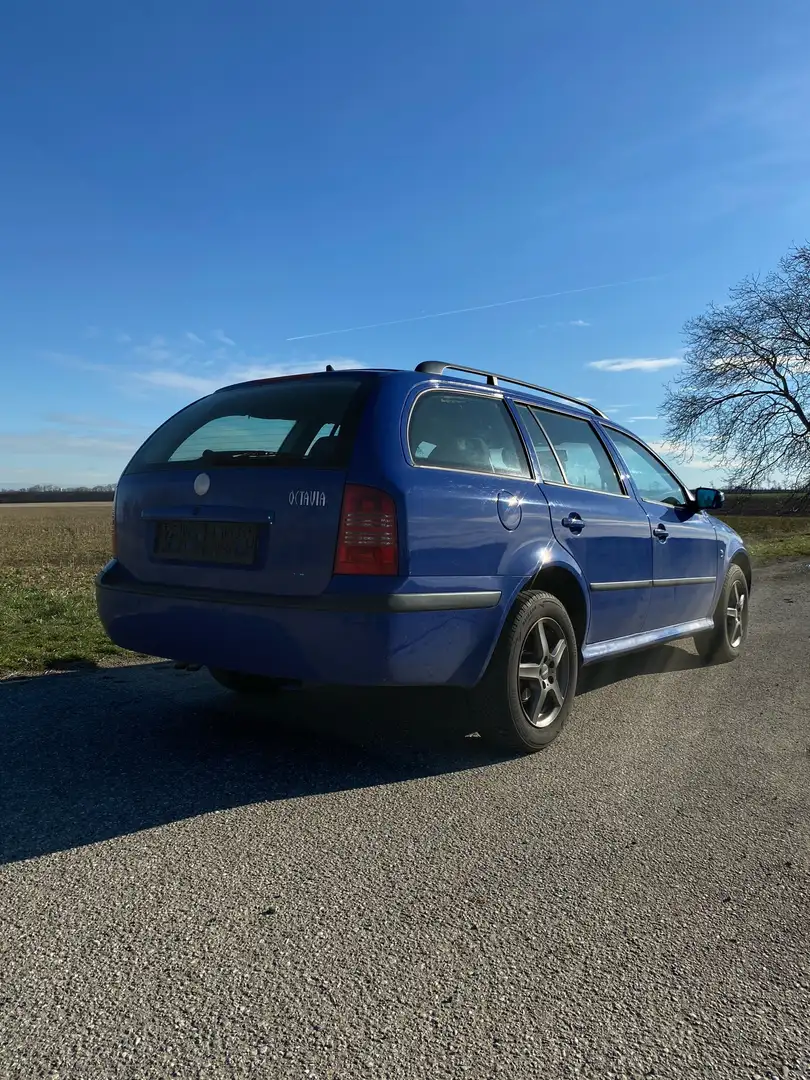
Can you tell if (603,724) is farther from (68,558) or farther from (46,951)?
(68,558)

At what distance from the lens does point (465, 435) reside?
3898 millimetres

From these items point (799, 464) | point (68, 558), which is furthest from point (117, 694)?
point (799, 464)

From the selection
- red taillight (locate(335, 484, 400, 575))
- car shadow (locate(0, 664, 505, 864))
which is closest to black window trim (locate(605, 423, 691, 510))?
car shadow (locate(0, 664, 505, 864))

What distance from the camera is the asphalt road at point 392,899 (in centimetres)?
180

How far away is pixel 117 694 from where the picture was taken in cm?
474

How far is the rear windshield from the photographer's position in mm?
3520

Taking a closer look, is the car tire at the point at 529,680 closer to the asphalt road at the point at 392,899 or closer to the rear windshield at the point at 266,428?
the asphalt road at the point at 392,899

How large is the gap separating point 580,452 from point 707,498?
1.58m

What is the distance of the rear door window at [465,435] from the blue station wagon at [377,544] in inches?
0.4

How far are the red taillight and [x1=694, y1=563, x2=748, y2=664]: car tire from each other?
3660 millimetres

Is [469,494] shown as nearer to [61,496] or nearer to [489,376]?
[489,376]

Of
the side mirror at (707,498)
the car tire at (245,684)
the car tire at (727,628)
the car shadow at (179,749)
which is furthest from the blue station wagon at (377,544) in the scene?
the car tire at (727,628)

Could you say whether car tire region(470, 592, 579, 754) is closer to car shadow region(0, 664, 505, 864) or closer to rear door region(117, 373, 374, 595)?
car shadow region(0, 664, 505, 864)

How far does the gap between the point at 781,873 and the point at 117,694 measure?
3.50m
